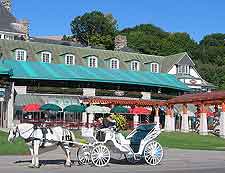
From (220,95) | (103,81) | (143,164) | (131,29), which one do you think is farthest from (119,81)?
(131,29)

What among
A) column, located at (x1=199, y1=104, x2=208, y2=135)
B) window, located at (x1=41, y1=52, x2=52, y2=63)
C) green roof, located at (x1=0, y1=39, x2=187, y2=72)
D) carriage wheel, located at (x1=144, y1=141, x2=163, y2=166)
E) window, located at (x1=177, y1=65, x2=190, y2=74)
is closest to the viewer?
carriage wheel, located at (x1=144, y1=141, x2=163, y2=166)

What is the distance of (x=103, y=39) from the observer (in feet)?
326

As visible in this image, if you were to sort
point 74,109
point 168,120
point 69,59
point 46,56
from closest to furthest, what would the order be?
point 74,109, point 168,120, point 46,56, point 69,59

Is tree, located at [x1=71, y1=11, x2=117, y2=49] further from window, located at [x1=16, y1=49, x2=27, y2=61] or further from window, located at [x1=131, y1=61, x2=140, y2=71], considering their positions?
window, located at [x1=16, y1=49, x2=27, y2=61]

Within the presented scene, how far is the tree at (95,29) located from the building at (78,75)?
3011cm

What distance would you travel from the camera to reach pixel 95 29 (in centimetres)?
10431

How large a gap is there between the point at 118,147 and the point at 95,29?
88524mm

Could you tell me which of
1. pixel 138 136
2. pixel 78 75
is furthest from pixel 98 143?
pixel 78 75

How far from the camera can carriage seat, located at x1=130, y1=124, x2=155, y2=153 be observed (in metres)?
17.6

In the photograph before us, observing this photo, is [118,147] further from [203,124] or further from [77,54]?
[77,54]

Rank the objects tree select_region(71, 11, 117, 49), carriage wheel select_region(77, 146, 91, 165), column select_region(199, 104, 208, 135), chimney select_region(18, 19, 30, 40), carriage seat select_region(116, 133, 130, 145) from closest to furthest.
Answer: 1. carriage seat select_region(116, 133, 130, 145)
2. carriage wheel select_region(77, 146, 91, 165)
3. column select_region(199, 104, 208, 135)
4. chimney select_region(18, 19, 30, 40)
5. tree select_region(71, 11, 117, 49)

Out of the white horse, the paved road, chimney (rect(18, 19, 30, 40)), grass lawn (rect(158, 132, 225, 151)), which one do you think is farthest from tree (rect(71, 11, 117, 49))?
the white horse

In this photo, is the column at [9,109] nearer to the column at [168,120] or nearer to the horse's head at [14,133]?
the column at [168,120]

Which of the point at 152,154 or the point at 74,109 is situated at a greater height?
the point at 74,109
